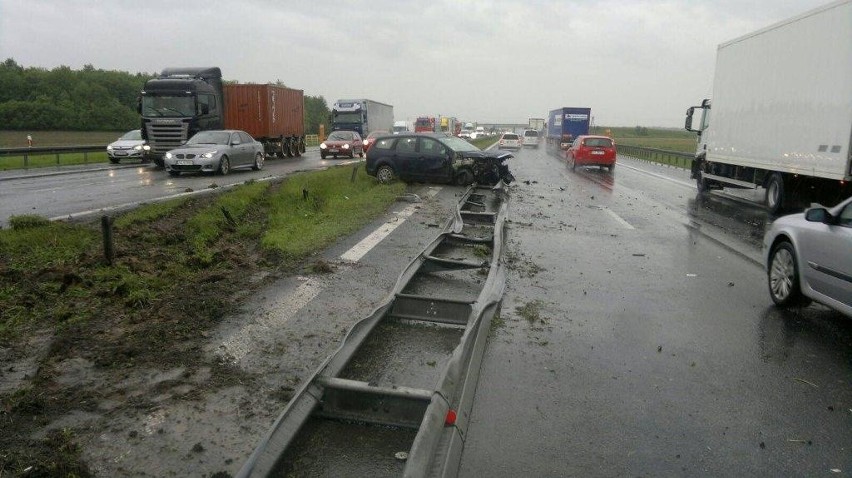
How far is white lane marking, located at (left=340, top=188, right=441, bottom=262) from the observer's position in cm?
897

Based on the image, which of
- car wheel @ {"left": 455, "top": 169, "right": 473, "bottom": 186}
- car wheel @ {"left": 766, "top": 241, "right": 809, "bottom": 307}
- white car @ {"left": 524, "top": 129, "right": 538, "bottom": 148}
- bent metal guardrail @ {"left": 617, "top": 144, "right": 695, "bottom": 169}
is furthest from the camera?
white car @ {"left": 524, "top": 129, "right": 538, "bottom": 148}

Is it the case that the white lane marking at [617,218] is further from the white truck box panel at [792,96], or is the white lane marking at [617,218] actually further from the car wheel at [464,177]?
the car wheel at [464,177]

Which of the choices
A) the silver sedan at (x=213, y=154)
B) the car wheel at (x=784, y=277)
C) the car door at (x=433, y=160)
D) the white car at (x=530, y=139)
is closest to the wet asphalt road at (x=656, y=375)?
the car wheel at (x=784, y=277)

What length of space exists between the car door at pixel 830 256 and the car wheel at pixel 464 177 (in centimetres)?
1309

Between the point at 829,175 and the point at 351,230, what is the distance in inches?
360

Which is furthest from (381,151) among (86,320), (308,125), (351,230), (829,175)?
(308,125)

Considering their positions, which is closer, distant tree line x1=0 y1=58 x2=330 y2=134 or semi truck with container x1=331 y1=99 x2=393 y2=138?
semi truck with container x1=331 y1=99 x2=393 y2=138

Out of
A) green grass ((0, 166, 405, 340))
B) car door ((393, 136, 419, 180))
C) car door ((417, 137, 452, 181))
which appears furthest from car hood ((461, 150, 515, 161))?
green grass ((0, 166, 405, 340))

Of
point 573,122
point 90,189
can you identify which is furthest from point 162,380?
point 573,122

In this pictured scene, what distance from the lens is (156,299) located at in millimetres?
6367

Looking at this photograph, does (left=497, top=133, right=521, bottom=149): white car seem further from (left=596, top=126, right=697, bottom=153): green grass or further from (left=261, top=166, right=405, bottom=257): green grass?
(left=261, top=166, right=405, bottom=257): green grass

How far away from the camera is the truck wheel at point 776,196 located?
14.8 m

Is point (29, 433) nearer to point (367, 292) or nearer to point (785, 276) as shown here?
point (367, 292)

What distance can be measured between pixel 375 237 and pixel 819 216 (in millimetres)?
6294
